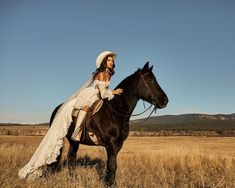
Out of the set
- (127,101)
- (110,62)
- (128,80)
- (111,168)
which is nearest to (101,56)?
(110,62)

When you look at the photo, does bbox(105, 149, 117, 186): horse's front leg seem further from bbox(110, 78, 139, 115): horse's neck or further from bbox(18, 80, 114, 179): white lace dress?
bbox(18, 80, 114, 179): white lace dress

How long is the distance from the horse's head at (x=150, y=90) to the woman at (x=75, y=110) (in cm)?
49

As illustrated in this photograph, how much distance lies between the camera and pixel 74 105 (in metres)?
7.96

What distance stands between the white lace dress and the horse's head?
698 millimetres

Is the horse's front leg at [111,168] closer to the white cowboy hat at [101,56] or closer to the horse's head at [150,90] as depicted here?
the horse's head at [150,90]

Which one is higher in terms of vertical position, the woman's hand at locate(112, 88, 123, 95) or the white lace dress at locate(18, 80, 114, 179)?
the woman's hand at locate(112, 88, 123, 95)

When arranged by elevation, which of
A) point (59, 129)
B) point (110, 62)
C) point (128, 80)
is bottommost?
point (59, 129)

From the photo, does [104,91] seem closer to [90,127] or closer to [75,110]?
[90,127]

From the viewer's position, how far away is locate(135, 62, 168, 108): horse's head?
7387mm

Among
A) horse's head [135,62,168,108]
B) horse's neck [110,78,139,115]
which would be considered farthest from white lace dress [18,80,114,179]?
horse's head [135,62,168,108]

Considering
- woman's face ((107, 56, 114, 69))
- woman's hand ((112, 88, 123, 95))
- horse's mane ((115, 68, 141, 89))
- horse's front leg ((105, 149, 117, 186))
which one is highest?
woman's face ((107, 56, 114, 69))

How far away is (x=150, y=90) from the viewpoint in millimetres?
7410

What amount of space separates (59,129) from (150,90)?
238 centimetres

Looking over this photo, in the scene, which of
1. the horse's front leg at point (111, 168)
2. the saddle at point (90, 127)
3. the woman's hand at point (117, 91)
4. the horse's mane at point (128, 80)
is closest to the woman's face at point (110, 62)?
the horse's mane at point (128, 80)
